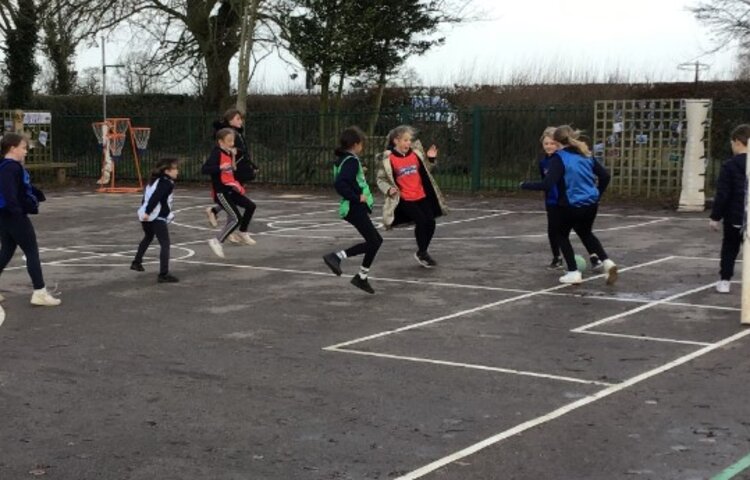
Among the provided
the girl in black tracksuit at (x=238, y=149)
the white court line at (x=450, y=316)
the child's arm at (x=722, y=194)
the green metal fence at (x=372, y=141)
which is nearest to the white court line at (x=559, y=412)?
the child's arm at (x=722, y=194)

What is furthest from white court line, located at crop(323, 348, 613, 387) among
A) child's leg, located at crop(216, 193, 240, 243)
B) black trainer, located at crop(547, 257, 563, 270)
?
child's leg, located at crop(216, 193, 240, 243)

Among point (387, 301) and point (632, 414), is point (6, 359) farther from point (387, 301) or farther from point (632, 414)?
point (632, 414)

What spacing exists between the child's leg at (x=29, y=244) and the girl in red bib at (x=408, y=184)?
3.66 meters

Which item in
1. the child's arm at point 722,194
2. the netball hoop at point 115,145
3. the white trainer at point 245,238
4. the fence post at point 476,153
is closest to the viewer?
the child's arm at point 722,194

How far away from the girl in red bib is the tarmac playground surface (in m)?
0.59

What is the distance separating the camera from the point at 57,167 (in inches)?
1099

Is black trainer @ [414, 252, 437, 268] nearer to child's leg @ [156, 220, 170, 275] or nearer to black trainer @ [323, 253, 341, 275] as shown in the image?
black trainer @ [323, 253, 341, 275]

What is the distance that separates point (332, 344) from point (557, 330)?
186cm

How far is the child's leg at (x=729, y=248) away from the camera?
9719 mm

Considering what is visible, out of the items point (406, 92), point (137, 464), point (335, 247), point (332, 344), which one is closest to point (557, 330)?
point (332, 344)

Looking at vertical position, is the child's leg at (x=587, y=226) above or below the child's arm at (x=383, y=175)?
below

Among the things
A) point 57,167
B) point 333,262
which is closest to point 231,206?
point 333,262

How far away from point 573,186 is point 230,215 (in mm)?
4780

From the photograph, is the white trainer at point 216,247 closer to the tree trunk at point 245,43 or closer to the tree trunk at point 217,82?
the tree trunk at point 245,43
